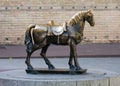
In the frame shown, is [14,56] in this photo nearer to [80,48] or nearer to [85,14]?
[80,48]

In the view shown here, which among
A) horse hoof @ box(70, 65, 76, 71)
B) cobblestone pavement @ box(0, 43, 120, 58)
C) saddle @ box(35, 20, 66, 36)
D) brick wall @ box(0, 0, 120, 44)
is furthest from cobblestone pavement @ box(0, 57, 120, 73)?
brick wall @ box(0, 0, 120, 44)

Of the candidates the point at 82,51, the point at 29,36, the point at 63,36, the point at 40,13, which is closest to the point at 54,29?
the point at 63,36

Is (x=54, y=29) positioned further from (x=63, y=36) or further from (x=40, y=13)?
(x=40, y=13)

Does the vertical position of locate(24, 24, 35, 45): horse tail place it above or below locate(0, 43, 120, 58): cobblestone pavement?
above

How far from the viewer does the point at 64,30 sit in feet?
31.3

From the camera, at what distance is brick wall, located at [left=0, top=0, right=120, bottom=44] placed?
92.2ft

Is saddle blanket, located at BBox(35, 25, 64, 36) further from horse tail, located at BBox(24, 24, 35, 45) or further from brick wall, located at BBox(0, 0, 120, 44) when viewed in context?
brick wall, located at BBox(0, 0, 120, 44)

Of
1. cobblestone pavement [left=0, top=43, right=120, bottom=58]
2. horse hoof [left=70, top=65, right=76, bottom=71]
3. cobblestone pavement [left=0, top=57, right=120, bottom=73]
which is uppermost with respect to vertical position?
horse hoof [left=70, top=65, right=76, bottom=71]

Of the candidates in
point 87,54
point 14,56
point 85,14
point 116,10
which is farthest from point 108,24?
point 85,14

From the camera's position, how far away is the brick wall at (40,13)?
1106 inches

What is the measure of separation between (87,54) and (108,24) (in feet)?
21.0

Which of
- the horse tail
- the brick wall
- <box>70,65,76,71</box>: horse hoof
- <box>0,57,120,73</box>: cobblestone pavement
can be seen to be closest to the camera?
<box>70,65,76,71</box>: horse hoof

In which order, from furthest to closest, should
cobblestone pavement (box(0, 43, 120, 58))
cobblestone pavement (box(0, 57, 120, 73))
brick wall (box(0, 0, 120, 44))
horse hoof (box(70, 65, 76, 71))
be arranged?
brick wall (box(0, 0, 120, 44)) < cobblestone pavement (box(0, 43, 120, 58)) < cobblestone pavement (box(0, 57, 120, 73)) < horse hoof (box(70, 65, 76, 71))

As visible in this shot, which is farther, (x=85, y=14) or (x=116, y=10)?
(x=116, y=10)
